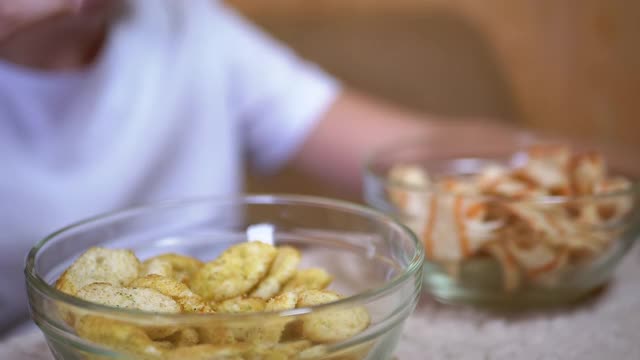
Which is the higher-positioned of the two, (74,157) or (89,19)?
(89,19)

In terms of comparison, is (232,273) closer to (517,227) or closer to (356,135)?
(517,227)

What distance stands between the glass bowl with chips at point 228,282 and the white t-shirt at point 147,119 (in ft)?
1.50

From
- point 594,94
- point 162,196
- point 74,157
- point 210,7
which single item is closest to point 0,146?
point 74,157

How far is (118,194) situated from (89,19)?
9.1 inches

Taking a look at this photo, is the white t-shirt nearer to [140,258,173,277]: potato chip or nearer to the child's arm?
the child's arm

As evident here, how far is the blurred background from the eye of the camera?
162 cm

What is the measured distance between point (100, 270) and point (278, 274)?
0.34 feet

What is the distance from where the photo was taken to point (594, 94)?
5.92 feet

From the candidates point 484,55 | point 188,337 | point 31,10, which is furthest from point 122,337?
point 484,55

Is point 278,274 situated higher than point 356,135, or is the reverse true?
point 278,274

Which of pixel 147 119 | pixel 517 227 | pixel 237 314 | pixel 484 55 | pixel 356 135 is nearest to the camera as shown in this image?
pixel 237 314

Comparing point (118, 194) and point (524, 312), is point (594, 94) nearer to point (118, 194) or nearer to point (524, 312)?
point (118, 194)

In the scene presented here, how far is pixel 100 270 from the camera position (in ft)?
1.52

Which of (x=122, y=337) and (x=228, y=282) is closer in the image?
(x=122, y=337)
